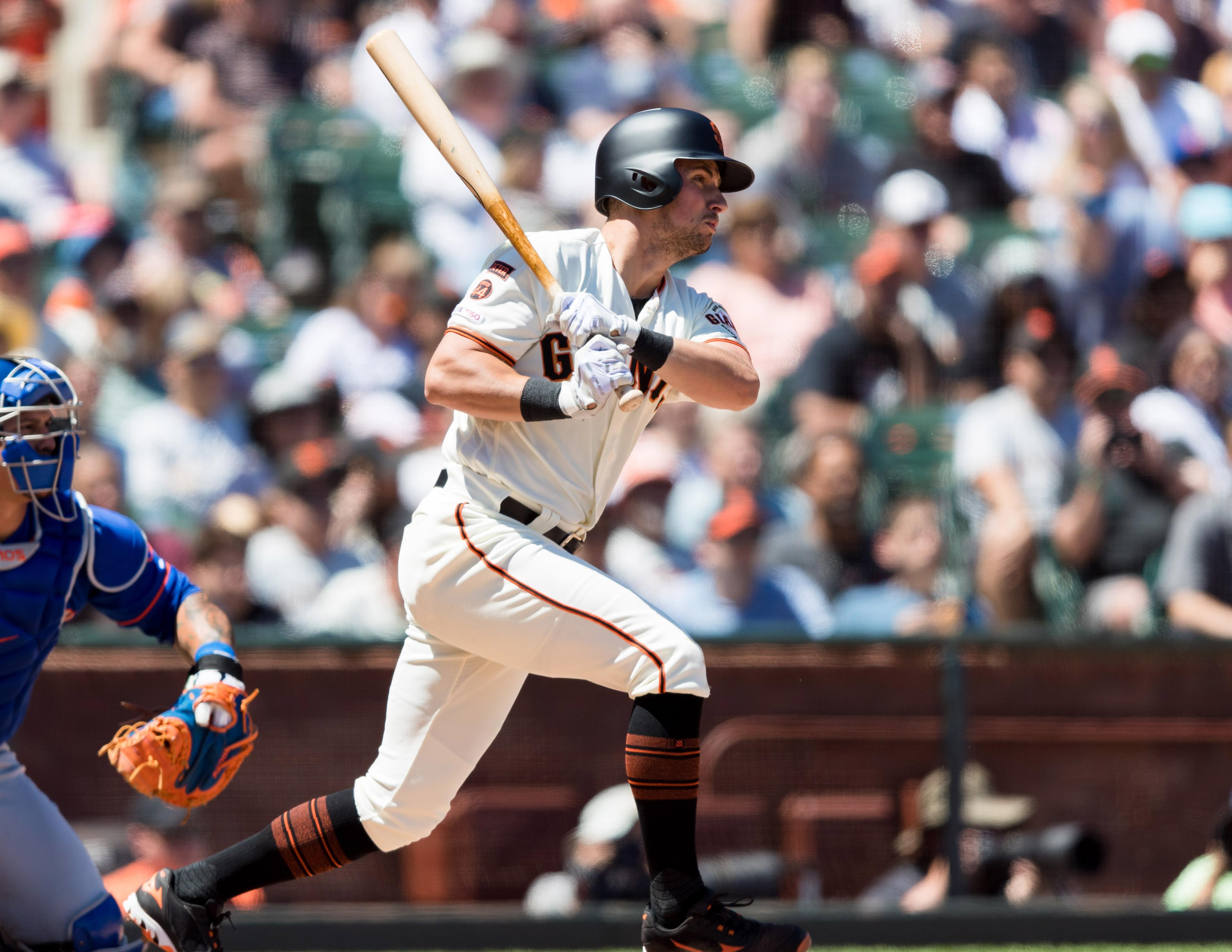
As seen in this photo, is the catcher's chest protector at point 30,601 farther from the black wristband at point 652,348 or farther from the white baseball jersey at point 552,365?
the black wristband at point 652,348

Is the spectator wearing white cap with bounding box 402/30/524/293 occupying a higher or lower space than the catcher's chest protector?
lower

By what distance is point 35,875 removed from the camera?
10.9 ft

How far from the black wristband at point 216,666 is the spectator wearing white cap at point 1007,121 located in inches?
234

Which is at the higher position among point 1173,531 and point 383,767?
point 383,767

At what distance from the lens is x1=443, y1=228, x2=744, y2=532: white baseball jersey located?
3.46 metres

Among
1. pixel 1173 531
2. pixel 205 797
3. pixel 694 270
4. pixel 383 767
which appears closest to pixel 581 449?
pixel 383 767

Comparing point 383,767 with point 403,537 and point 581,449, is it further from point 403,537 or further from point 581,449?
point 581,449

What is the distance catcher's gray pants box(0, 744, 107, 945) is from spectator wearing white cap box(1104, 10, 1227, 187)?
6.67 m

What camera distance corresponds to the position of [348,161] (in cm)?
846

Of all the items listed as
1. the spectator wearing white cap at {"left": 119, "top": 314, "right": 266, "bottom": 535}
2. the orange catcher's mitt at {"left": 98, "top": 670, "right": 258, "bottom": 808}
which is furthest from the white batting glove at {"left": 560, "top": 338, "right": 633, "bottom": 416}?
the spectator wearing white cap at {"left": 119, "top": 314, "right": 266, "bottom": 535}

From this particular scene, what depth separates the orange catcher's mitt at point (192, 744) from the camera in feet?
11.0

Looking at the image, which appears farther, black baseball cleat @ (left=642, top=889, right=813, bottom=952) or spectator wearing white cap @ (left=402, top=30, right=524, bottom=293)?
spectator wearing white cap @ (left=402, top=30, right=524, bottom=293)

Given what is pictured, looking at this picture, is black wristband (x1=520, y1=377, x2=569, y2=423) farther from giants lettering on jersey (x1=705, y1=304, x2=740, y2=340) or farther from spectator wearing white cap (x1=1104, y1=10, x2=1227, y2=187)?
spectator wearing white cap (x1=1104, y1=10, x2=1227, y2=187)

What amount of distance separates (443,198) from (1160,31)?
406 centimetres
